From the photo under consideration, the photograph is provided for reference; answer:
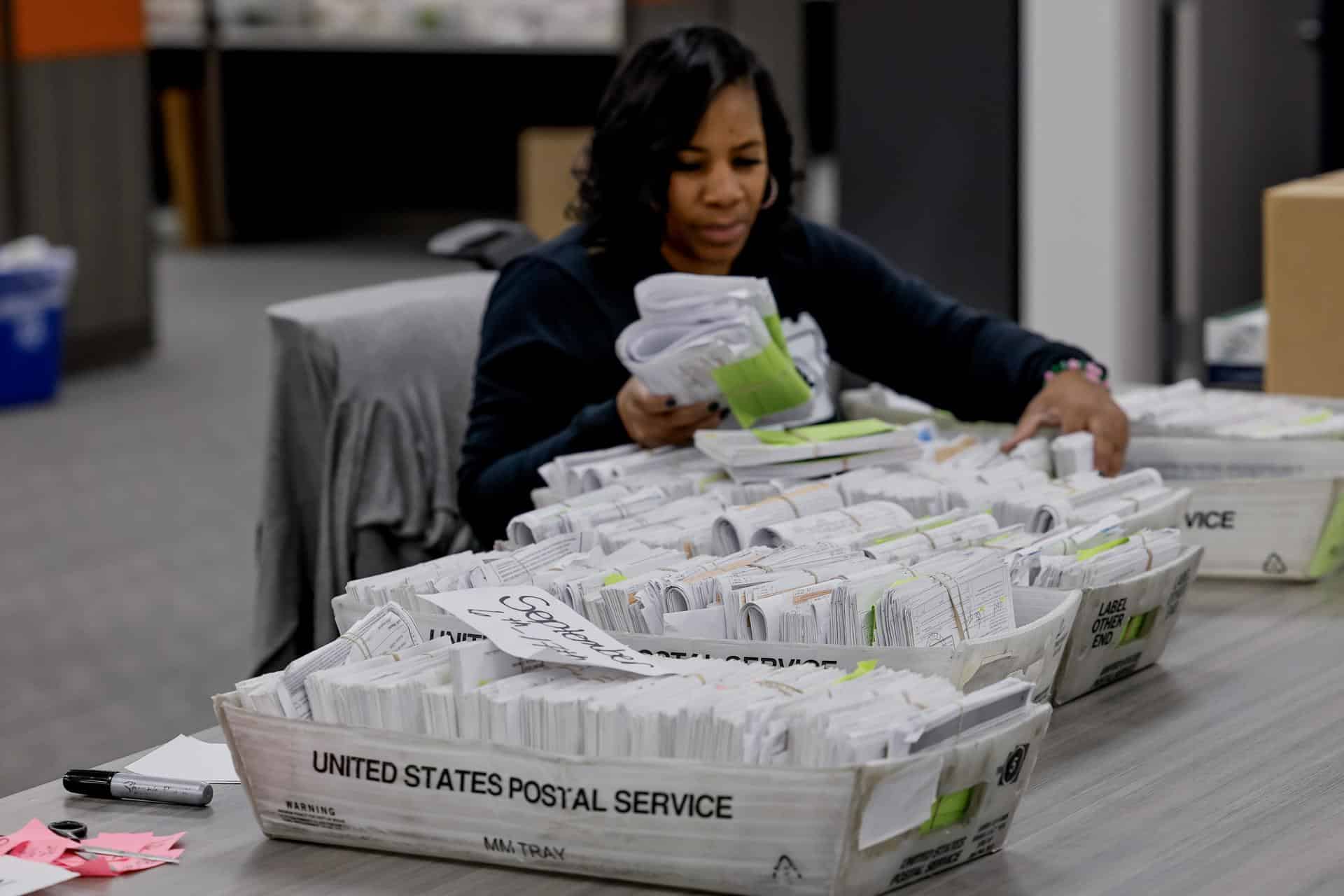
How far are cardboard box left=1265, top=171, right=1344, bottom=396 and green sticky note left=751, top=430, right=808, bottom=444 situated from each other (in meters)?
0.88

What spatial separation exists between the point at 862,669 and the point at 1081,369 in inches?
42.3

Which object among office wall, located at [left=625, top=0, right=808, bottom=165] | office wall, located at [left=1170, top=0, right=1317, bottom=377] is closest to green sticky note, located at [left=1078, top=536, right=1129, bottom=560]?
office wall, located at [left=1170, top=0, right=1317, bottom=377]

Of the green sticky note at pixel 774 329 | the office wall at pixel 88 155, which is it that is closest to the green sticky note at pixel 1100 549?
the green sticky note at pixel 774 329

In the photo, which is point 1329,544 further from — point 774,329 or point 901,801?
point 901,801

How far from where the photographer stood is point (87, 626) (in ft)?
13.5

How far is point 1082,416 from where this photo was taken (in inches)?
80.4

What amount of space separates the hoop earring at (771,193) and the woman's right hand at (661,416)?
0.45 metres

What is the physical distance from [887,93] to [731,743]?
4161 millimetres

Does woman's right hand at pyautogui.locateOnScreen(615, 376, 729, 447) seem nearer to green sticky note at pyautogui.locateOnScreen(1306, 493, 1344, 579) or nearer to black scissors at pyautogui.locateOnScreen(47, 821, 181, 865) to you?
green sticky note at pyautogui.locateOnScreen(1306, 493, 1344, 579)

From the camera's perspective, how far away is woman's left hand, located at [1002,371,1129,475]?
1972mm

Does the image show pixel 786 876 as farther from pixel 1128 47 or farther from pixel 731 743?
pixel 1128 47

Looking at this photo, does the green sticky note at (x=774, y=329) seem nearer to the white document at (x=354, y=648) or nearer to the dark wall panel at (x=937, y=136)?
the white document at (x=354, y=648)

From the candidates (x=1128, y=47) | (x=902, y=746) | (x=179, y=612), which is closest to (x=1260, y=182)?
(x=1128, y=47)

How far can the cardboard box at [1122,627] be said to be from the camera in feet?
4.86
